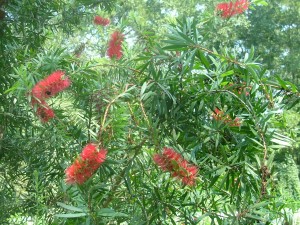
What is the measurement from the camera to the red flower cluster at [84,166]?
1.10m

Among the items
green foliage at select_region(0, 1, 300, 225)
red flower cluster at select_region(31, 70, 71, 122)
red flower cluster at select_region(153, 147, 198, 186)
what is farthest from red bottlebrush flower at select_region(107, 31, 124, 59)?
red flower cluster at select_region(153, 147, 198, 186)

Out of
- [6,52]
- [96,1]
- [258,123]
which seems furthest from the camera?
[96,1]

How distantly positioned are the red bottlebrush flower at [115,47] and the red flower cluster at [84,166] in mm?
669

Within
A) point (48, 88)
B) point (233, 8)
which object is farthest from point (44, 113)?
point (233, 8)

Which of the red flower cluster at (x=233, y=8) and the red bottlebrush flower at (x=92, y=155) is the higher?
the red flower cluster at (x=233, y=8)

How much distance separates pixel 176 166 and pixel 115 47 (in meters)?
0.70

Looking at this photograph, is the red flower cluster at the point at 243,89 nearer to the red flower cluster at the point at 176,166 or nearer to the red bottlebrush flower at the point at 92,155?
the red flower cluster at the point at 176,166

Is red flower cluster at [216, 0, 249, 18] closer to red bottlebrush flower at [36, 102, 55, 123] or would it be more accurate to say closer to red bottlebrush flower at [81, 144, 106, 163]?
red bottlebrush flower at [36, 102, 55, 123]

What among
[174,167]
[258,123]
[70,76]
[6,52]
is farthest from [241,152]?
[6,52]

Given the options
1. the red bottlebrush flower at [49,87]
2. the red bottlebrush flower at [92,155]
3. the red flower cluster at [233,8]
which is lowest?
the red bottlebrush flower at [92,155]

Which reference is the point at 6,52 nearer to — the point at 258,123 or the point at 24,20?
the point at 24,20

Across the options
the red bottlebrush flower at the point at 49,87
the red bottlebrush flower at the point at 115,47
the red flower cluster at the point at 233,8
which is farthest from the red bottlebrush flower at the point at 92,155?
the red flower cluster at the point at 233,8

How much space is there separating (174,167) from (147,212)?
1.03 feet

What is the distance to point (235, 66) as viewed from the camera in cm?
149
